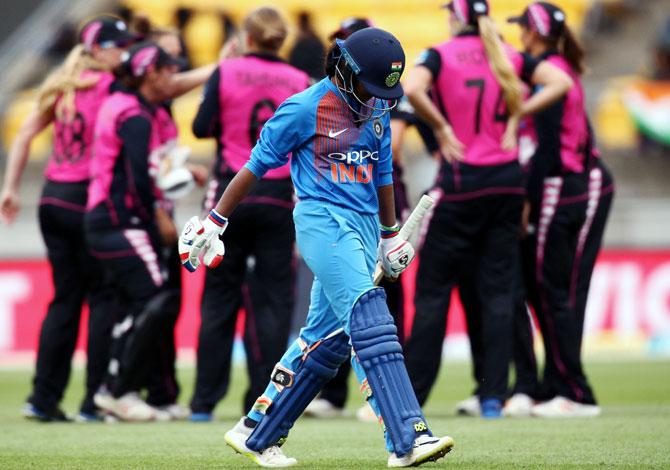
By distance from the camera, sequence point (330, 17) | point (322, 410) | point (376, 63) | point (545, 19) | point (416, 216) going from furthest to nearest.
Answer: point (330, 17) < point (322, 410) < point (545, 19) < point (416, 216) < point (376, 63)

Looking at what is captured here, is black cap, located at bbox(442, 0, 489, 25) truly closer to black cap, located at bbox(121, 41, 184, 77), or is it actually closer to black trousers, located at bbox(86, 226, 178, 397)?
black cap, located at bbox(121, 41, 184, 77)

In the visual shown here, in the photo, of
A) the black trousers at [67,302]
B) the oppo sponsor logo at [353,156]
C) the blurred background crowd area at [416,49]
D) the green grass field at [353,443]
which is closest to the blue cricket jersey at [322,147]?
the oppo sponsor logo at [353,156]

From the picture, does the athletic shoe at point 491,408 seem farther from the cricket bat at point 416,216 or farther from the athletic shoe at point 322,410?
the cricket bat at point 416,216

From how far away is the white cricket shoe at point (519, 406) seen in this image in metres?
7.91

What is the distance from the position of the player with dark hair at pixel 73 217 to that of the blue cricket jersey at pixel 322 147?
9.87 ft

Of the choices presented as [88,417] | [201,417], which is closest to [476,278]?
[201,417]

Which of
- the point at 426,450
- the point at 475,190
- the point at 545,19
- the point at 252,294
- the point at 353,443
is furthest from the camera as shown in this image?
the point at 545,19

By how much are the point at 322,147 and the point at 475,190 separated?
242 centimetres

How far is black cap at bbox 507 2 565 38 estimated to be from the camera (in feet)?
26.2

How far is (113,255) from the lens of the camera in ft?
25.3

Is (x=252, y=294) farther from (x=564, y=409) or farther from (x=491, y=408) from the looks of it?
(x=564, y=409)

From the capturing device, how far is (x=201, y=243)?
5.12 m

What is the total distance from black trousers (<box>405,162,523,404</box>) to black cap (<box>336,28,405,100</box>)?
250cm

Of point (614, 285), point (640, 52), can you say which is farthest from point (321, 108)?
point (640, 52)
